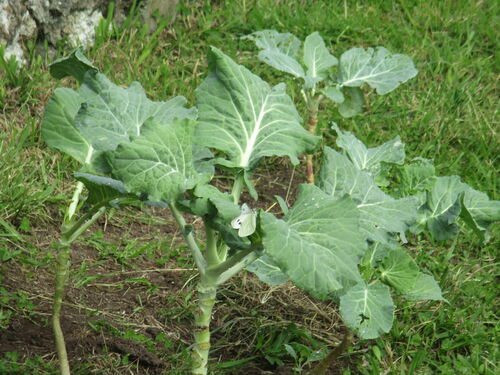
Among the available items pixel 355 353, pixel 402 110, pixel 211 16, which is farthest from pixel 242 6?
pixel 355 353

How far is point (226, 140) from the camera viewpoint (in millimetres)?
1868

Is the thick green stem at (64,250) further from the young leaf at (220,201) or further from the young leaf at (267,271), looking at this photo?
the young leaf at (267,271)

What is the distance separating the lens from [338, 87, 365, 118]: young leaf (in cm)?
287

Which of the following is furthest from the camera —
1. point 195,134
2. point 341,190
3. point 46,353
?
point 46,353

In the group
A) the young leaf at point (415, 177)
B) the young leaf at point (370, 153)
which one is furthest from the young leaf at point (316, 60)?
the young leaf at point (415, 177)

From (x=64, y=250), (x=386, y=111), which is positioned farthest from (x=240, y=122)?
(x=386, y=111)

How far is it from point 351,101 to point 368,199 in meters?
0.95

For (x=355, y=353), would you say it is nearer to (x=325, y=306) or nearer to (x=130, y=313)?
(x=325, y=306)

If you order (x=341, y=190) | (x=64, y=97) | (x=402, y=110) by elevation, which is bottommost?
(x=402, y=110)

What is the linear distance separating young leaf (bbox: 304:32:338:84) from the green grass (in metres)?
0.82

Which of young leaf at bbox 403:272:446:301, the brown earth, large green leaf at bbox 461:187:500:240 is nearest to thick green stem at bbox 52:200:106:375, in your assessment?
the brown earth

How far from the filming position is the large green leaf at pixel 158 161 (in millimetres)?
1614

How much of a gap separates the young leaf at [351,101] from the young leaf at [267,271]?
92cm

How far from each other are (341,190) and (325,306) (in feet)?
2.70
